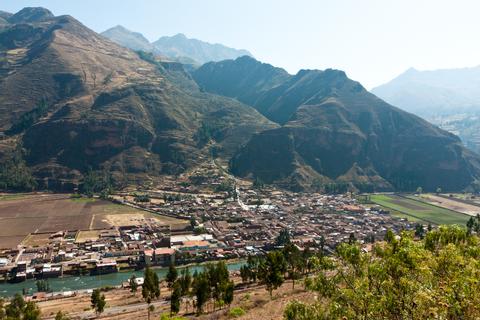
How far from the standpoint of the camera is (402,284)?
1315cm

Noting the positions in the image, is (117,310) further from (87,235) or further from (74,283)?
(87,235)

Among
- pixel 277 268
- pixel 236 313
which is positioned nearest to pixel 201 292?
pixel 236 313

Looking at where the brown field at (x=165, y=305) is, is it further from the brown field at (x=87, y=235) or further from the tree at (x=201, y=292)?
the brown field at (x=87, y=235)

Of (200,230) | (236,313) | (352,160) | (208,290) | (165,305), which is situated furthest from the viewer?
(352,160)

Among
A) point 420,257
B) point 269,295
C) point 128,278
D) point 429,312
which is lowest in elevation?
point 128,278

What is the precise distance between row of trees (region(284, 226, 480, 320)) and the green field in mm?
109318

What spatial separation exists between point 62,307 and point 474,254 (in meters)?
59.3

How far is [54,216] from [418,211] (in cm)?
11555

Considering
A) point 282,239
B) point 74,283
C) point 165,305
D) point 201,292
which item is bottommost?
point 74,283

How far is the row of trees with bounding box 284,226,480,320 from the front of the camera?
39.3 ft

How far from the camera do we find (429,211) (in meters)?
128

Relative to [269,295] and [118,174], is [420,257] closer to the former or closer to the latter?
[269,295]

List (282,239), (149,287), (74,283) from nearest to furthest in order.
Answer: (149,287) < (74,283) < (282,239)

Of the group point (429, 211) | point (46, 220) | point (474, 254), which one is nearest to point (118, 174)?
point (46, 220)
